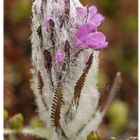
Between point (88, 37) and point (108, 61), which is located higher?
point (88, 37)

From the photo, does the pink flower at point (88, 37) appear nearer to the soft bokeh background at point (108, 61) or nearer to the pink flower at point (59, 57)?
the pink flower at point (59, 57)

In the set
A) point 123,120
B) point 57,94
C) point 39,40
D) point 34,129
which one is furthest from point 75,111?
point 123,120

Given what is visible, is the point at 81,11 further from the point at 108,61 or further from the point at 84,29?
the point at 108,61

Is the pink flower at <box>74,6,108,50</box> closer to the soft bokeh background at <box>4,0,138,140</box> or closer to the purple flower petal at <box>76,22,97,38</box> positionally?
the purple flower petal at <box>76,22,97,38</box>

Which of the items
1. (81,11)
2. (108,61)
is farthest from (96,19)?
(108,61)

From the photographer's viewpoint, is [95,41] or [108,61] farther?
[108,61]

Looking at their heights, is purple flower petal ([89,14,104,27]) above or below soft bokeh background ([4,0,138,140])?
above

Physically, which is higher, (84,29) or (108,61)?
(84,29)

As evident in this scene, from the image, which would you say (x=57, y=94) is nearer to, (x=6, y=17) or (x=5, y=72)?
(x=5, y=72)

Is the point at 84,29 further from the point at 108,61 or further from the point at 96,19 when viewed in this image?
the point at 108,61

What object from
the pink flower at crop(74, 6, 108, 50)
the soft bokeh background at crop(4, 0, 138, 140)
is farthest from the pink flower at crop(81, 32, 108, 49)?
the soft bokeh background at crop(4, 0, 138, 140)

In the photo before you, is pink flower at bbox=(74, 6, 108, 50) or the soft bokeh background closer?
pink flower at bbox=(74, 6, 108, 50)
